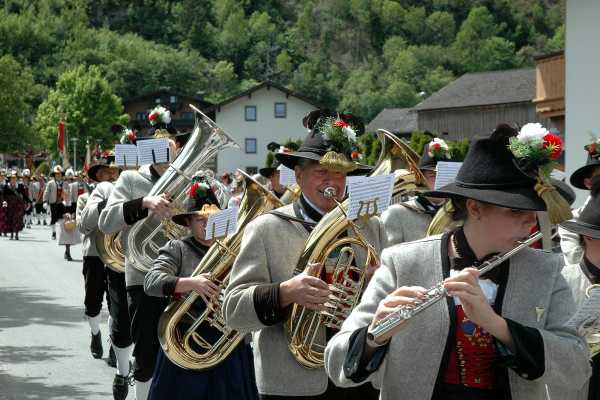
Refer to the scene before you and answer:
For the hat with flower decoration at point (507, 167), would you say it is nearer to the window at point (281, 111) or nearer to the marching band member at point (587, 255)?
the marching band member at point (587, 255)

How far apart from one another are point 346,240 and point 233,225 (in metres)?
1.44

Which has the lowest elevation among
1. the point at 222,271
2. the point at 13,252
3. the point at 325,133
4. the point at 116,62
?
the point at 13,252

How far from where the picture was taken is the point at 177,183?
7.64m

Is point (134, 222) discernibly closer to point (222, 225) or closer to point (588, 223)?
point (222, 225)

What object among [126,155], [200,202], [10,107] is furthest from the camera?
[10,107]

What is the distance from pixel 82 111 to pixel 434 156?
358ft

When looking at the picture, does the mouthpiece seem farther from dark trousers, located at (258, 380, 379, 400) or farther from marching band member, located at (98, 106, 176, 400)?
marching band member, located at (98, 106, 176, 400)

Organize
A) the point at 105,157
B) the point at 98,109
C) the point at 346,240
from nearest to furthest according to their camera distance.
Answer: the point at 346,240 → the point at 105,157 → the point at 98,109

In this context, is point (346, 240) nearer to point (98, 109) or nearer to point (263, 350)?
point (263, 350)

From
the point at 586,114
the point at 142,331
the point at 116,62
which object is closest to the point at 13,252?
the point at 586,114

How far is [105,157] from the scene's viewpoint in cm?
1179

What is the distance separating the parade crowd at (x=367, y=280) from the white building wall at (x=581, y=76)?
52.2 ft

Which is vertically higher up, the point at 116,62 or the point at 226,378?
the point at 116,62

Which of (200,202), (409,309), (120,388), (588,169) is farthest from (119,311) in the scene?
(409,309)
